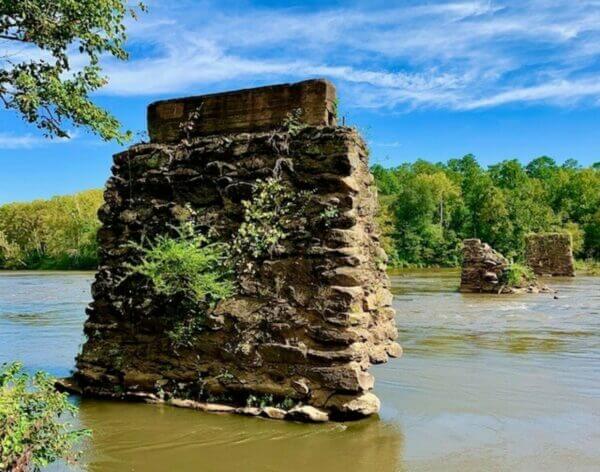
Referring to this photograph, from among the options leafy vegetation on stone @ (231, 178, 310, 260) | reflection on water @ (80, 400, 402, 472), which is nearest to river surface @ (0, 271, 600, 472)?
reflection on water @ (80, 400, 402, 472)

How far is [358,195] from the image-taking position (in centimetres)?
Answer: 704

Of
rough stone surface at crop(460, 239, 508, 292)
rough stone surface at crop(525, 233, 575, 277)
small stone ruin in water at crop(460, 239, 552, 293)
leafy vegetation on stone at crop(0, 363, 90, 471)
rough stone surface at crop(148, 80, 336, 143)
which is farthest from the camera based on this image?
rough stone surface at crop(525, 233, 575, 277)

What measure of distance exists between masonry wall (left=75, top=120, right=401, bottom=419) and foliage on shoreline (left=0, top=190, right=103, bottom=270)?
62.8m

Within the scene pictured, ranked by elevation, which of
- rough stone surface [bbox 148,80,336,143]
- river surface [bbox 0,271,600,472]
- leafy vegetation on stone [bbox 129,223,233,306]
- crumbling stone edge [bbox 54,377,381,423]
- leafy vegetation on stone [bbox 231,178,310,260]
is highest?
rough stone surface [bbox 148,80,336,143]

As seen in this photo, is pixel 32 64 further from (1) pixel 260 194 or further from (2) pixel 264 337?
(2) pixel 264 337

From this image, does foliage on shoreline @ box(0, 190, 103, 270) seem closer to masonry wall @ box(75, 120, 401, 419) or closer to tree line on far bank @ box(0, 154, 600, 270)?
tree line on far bank @ box(0, 154, 600, 270)

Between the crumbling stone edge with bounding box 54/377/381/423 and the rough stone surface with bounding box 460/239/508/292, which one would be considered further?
the rough stone surface with bounding box 460/239/508/292

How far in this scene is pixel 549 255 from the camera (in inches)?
1383

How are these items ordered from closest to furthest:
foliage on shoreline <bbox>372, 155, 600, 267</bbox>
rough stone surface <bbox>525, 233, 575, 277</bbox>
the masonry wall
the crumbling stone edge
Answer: the crumbling stone edge
the masonry wall
rough stone surface <bbox>525, 233, 575, 277</bbox>
foliage on shoreline <bbox>372, 155, 600, 267</bbox>

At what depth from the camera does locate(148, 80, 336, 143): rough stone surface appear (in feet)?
23.8

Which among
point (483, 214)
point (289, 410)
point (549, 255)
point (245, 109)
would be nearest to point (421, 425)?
point (289, 410)

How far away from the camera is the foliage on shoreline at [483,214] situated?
59281 mm

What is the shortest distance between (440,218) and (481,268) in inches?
1937

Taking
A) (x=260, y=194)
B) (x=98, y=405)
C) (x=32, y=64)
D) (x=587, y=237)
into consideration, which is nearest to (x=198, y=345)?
(x=98, y=405)
